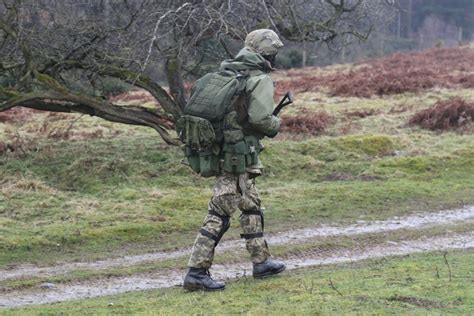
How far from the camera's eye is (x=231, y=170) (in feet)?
24.2

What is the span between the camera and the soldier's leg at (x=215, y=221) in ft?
24.3

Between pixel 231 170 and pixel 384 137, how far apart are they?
34.0ft

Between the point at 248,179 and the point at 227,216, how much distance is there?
0.42 metres

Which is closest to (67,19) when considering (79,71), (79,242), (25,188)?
(79,71)

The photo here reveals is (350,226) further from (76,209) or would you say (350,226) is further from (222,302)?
(222,302)

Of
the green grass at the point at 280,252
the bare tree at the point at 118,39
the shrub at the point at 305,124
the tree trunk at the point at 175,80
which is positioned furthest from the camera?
the shrub at the point at 305,124

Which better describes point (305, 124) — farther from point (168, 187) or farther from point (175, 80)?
point (168, 187)

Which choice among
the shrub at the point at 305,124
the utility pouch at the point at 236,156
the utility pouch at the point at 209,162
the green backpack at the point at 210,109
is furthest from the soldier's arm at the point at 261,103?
the shrub at the point at 305,124

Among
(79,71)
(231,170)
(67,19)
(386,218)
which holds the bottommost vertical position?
(386,218)

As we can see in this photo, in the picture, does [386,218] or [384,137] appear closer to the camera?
[386,218]

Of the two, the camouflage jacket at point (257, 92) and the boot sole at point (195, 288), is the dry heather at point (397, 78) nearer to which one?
the camouflage jacket at point (257, 92)

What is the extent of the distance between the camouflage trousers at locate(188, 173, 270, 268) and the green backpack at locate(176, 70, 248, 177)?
35cm

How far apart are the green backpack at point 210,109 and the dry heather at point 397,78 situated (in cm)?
1902

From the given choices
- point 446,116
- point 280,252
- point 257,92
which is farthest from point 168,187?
point 446,116
